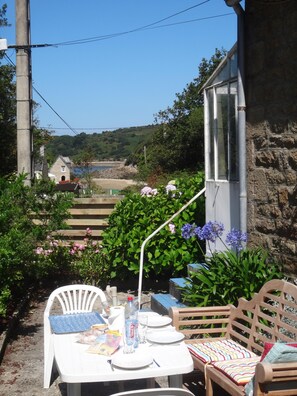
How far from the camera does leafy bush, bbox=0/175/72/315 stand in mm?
6652

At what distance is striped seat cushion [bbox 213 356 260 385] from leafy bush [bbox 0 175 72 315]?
112 inches

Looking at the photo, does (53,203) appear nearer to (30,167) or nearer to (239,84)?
(30,167)

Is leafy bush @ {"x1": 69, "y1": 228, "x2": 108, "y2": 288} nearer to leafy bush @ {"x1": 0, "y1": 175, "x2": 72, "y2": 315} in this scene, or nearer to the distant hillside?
leafy bush @ {"x1": 0, "y1": 175, "x2": 72, "y2": 315}

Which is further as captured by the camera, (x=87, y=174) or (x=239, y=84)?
(x=87, y=174)

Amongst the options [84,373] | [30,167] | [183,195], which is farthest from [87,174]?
[84,373]

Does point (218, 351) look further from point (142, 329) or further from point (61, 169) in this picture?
point (61, 169)

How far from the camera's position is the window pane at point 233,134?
718 centimetres

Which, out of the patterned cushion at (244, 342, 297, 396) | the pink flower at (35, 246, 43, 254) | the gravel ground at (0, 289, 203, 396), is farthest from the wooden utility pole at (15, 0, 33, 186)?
the patterned cushion at (244, 342, 297, 396)

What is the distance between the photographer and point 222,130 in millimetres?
7625

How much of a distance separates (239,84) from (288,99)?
2.88 ft

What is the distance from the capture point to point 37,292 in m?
9.80

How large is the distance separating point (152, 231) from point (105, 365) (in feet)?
17.6

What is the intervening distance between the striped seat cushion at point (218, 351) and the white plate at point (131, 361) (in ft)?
2.61

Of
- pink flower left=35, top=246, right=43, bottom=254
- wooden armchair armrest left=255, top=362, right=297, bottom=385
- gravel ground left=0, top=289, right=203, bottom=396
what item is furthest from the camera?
pink flower left=35, top=246, right=43, bottom=254
